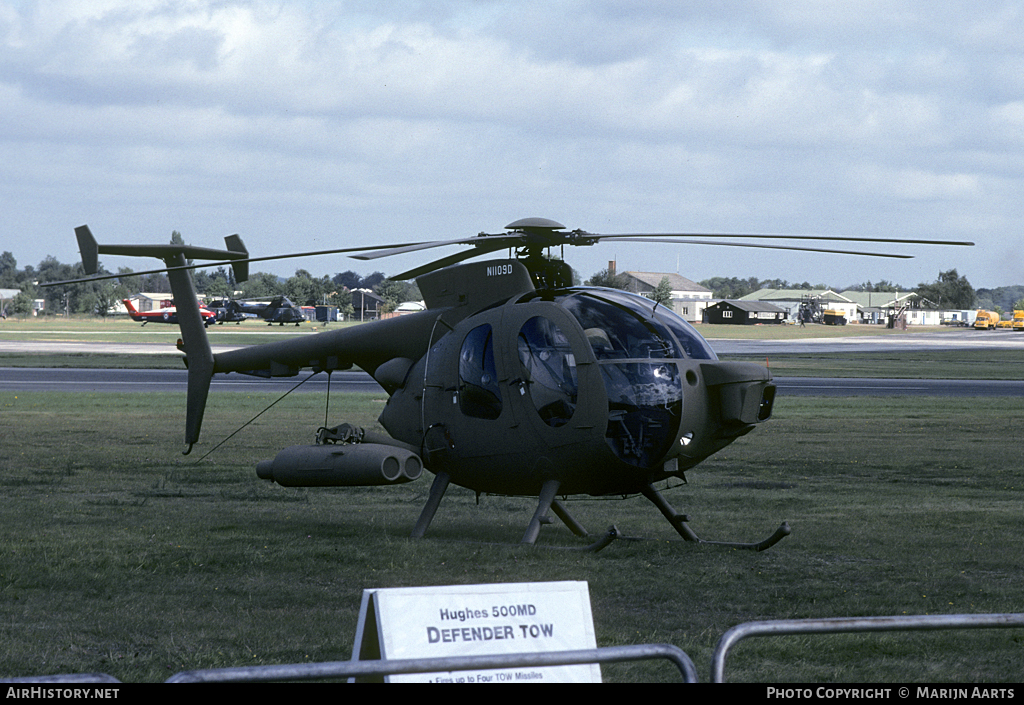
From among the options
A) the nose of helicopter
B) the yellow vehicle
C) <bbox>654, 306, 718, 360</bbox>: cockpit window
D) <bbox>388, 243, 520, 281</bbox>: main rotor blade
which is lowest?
the yellow vehicle

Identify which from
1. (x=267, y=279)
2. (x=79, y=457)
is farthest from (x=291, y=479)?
(x=267, y=279)

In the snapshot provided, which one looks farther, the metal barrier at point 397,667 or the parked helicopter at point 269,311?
the parked helicopter at point 269,311

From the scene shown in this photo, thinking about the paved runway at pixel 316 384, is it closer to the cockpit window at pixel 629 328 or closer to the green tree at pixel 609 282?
the green tree at pixel 609 282

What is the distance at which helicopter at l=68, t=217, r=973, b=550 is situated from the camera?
1058 centimetres

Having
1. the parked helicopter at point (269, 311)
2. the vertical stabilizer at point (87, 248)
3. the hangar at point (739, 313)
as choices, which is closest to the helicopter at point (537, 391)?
the vertical stabilizer at point (87, 248)

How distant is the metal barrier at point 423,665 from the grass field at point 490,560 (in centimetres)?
303

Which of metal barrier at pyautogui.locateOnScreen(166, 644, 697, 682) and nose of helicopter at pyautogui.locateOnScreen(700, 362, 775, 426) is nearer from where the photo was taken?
metal barrier at pyautogui.locateOnScreen(166, 644, 697, 682)

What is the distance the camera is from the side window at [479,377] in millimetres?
11258

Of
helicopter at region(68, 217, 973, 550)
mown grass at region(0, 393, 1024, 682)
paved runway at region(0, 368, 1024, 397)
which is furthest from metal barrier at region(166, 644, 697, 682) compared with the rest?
paved runway at region(0, 368, 1024, 397)

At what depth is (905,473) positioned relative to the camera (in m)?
17.9

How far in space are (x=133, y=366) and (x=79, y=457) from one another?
31.1 m

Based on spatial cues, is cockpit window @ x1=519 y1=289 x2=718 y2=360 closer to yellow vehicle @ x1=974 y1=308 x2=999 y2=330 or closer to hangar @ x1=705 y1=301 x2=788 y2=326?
hangar @ x1=705 y1=301 x2=788 y2=326

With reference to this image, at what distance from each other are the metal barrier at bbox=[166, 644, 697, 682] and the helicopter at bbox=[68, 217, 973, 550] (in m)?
6.53

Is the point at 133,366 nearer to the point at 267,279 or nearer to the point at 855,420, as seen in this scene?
the point at 855,420
